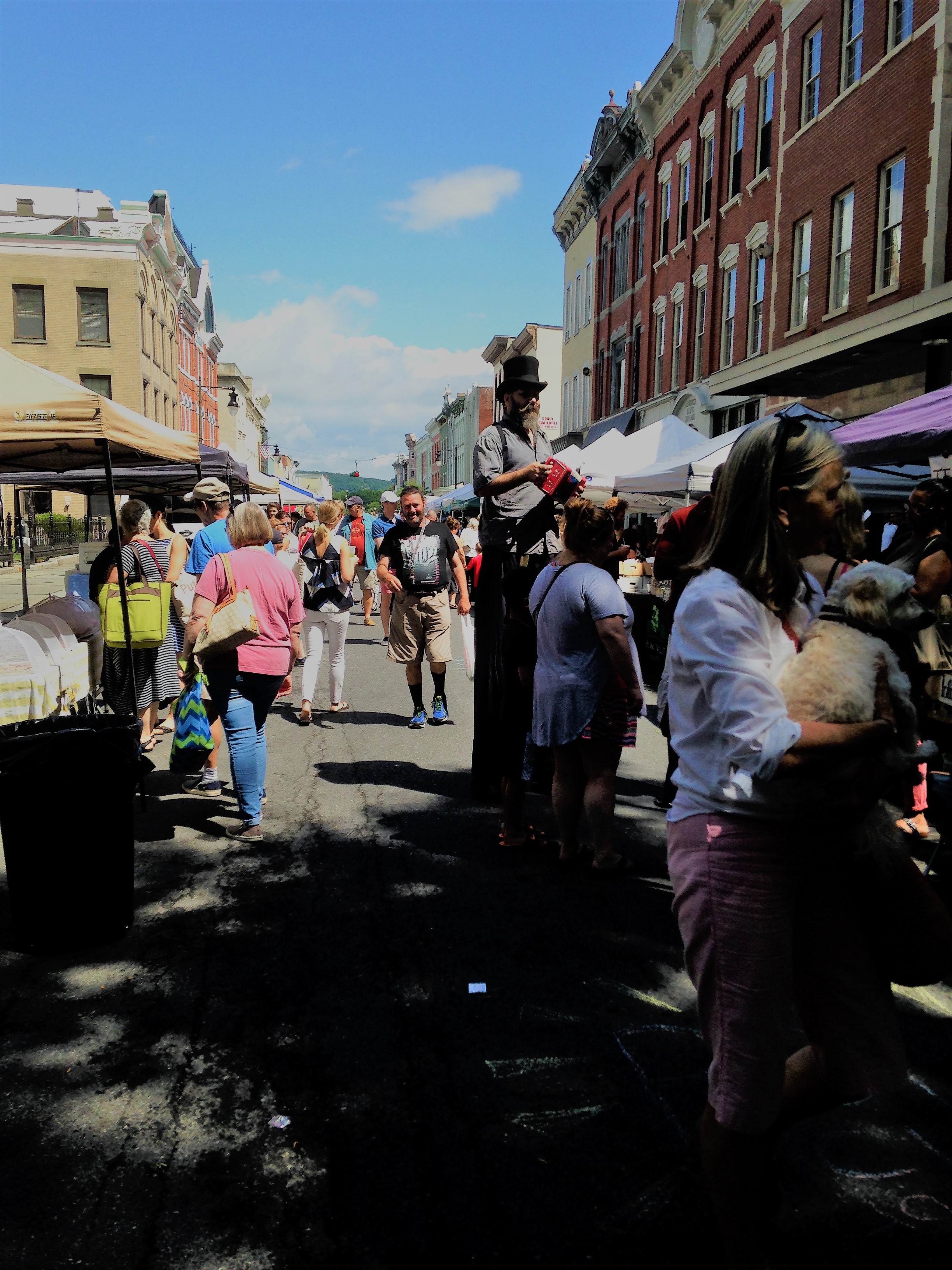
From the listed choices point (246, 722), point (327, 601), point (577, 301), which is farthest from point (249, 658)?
point (577, 301)

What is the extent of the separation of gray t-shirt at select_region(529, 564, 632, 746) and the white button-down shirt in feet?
7.78

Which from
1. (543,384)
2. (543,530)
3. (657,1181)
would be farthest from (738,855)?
(543,384)

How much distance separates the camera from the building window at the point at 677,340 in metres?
25.8

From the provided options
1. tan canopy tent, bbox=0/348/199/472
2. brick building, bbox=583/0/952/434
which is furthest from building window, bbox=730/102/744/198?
tan canopy tent, bbox=0/348/199/472

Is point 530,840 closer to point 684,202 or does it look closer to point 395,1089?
point 395,1089

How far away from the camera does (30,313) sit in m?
44.1

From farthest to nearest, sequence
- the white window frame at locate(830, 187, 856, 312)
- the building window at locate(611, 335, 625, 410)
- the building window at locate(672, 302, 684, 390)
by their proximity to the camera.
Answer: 1. the building window at locate(611, 335, 625, 410)
2. the building window at locate(672, 302, 684, 390)
3. the white window frame at locate(830, 187, 856, 312)

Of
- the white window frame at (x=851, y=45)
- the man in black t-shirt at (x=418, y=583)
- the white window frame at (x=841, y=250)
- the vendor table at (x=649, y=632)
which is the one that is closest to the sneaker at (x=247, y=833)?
the man in black t-shirt at (x=418, y=583)

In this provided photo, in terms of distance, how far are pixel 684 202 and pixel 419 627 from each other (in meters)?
21.8

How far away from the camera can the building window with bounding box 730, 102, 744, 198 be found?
21844mm

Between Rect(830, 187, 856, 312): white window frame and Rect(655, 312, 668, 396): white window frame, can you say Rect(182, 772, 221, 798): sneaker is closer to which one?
Rect(830, 187, 856, 312): white window frame

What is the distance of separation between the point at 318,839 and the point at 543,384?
2.83 metres

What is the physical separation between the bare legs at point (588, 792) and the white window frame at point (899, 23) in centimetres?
1481

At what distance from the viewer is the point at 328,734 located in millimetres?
8438
